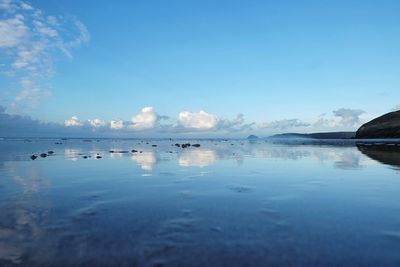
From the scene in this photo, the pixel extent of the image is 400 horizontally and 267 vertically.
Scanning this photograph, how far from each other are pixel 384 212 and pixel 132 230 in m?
9.03

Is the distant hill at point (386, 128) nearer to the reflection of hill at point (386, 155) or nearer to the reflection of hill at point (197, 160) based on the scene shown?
the reflection of hill at point (386, 155)

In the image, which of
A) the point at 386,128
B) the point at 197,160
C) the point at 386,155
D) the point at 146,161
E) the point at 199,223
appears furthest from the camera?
the point at 386,128

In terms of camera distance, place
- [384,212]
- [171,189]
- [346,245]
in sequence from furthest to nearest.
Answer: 1. [171,189]
2. [384,212]
3. [346,245]

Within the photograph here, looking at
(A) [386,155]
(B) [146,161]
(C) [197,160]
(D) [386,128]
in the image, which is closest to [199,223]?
(B) [146,161]

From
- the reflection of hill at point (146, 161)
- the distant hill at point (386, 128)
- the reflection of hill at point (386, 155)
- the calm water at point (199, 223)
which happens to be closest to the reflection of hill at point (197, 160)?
the reflection of hill at point (146, 161)

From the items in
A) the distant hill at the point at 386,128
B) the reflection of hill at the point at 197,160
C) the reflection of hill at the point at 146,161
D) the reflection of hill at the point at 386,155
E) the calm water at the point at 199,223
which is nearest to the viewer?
the calm water at the point at 199,223

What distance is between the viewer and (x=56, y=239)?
776 cm

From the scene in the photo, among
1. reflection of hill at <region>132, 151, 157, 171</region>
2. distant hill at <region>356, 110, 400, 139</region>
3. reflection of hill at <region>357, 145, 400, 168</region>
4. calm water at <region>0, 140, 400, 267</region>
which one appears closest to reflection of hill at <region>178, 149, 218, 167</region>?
reflection of hill at <region>132, 151, 157, 171</region>

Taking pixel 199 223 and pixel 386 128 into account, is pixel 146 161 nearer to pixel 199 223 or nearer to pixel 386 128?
pixel 199 223

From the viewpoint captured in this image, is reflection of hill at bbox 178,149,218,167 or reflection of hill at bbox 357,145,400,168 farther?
reflection of hill at bbox 357,145,400,168

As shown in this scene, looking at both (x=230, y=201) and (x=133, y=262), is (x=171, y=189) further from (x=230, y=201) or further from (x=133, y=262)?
(x=133, y=262)

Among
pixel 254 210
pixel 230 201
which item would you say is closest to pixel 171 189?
pixel 230 201

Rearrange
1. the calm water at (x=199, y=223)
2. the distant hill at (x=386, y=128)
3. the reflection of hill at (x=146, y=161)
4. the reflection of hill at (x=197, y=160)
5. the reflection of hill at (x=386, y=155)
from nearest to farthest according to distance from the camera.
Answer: the calm water at (x=199, y=223) → the reflection of hill at (x=146, y=161) → the reflection of hill at (x=197, y=160) → the reflection of hill at (x=386, y=155) → the distant hill at (x=386, y=128)

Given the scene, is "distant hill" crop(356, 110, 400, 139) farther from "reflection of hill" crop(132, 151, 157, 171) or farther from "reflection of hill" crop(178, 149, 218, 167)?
"reflection of hill" crop(132, 151, 157, 171)
